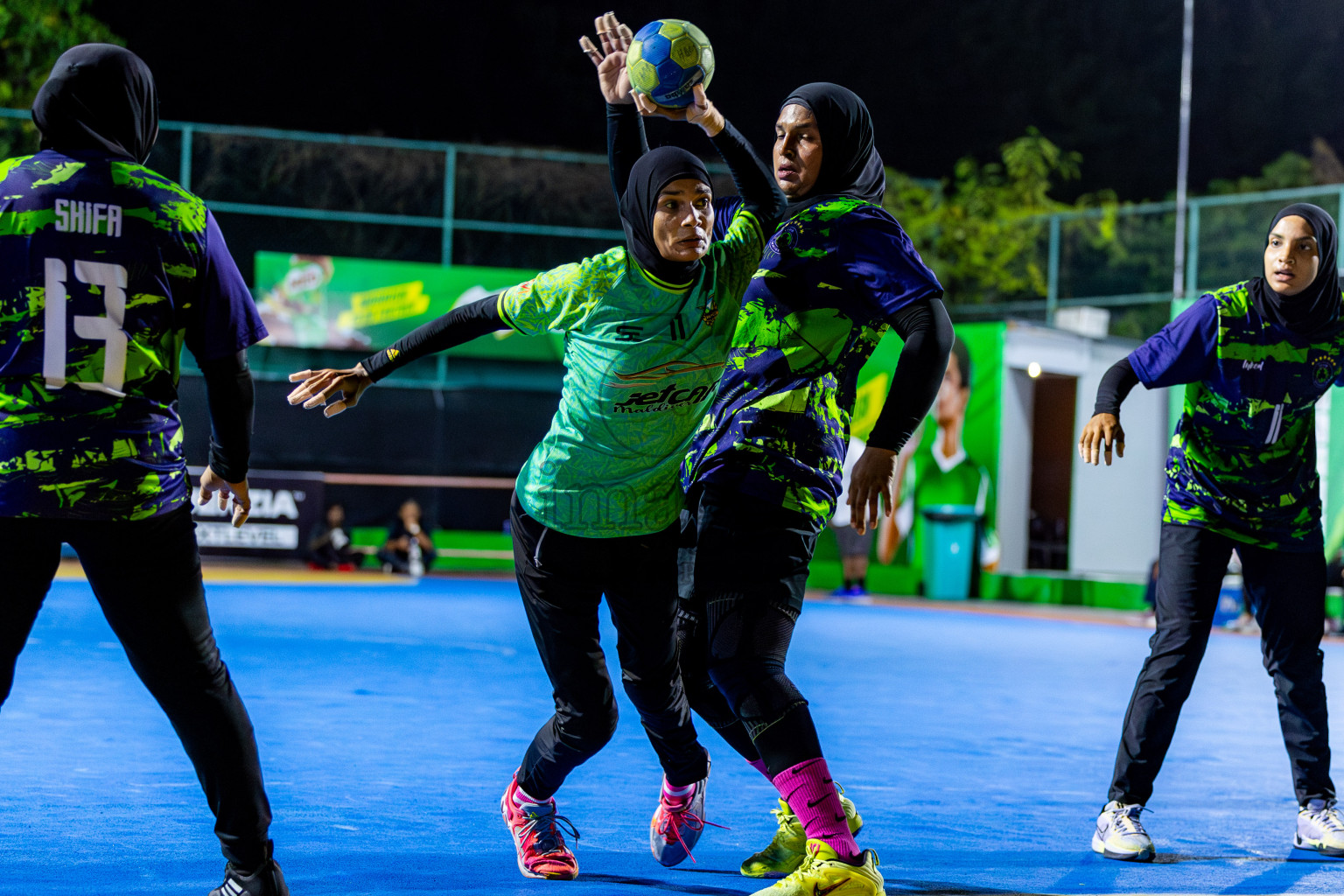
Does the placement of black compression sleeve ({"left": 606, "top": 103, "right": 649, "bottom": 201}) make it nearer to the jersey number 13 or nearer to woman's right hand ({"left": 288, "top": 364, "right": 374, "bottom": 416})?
woman's right hand ({"left": 288, "top": 364, "right": 374, "bottom": 416})

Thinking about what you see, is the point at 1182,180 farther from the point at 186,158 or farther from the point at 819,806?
the point at 819,806

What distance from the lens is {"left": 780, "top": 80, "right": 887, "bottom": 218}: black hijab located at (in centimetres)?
403

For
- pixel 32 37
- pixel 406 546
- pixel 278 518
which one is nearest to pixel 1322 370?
pixel 278 518

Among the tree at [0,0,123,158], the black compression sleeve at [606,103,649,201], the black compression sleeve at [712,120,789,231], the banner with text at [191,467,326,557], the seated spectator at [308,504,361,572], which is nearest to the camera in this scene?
the black compression sleeve at [712,120,789,231]

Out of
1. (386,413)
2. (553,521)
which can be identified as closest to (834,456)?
(553,521)

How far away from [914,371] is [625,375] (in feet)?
2.64

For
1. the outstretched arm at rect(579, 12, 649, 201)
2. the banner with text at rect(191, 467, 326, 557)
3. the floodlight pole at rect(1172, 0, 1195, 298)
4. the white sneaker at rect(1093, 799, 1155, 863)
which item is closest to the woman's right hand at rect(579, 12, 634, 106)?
the outstretched arm at rect(579, 12, 649, 201)

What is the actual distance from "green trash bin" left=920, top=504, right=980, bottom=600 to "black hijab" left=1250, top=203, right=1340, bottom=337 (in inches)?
613

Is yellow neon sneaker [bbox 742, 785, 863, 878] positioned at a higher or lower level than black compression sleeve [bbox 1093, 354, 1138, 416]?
lower

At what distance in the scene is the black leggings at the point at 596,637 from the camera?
13.8 feet

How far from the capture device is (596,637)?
437 cm

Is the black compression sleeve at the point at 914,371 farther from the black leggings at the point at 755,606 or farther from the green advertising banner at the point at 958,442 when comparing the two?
the green advertising banner at the point at 958,442

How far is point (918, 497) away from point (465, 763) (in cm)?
1577

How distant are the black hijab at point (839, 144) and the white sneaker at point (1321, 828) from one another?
2.71 meters
